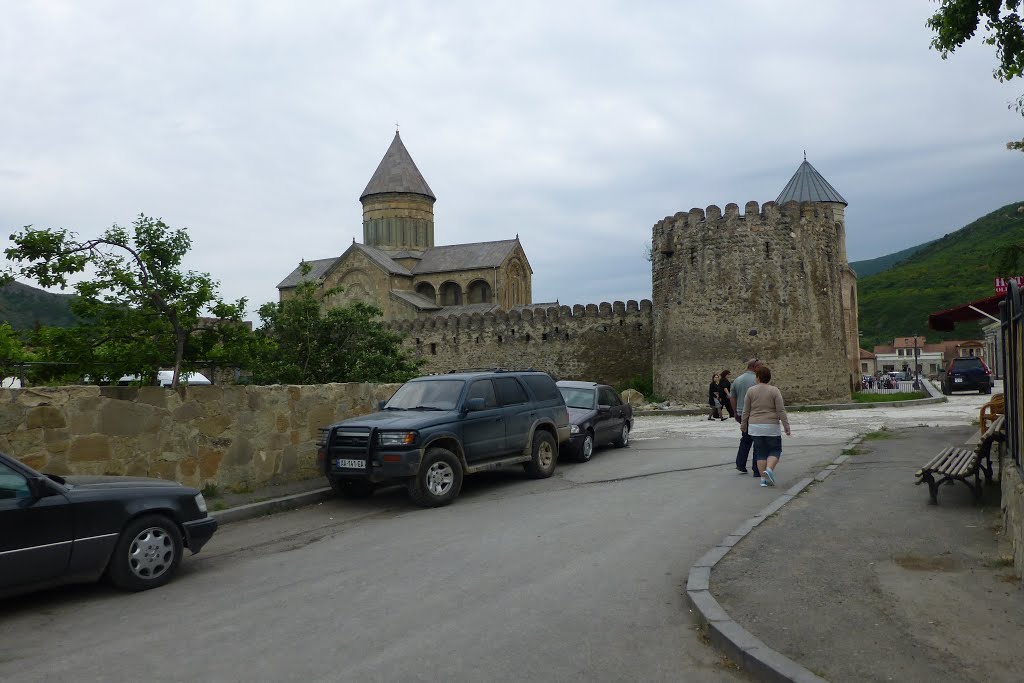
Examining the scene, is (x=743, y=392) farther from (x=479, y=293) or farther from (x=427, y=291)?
(x=427, y=291)

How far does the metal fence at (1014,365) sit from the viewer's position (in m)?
5.88

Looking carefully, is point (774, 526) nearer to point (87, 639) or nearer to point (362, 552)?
point (362, 552)

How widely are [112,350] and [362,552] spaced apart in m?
8.59

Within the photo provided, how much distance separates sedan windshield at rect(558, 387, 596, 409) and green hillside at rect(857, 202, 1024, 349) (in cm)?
9239

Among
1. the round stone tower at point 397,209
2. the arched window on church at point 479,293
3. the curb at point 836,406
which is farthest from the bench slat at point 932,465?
the round stone tower at point 397,209

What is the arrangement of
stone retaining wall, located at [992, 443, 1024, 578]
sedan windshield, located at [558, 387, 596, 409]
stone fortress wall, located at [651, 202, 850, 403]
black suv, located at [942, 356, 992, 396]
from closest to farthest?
stone retaining wall, located at [992, 443, 1024, 578]
sedan windshield, located at [558, 387, 596, 409]
stone fortress wall, located at [651, 202, 850, 403]
black suv, located at [942, 356, 992, 396]

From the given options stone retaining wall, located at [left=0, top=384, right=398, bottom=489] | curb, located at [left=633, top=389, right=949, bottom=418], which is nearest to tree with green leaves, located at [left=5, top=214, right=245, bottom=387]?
stone retaining wall, located at [left=0, top=384, right=398, bottom=489]

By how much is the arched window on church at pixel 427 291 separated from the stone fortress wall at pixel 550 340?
11197 mm

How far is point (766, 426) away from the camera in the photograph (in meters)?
10.1

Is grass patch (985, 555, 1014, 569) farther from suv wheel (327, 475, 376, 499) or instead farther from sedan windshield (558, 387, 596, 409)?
sedan windshield (558, 387, 596, 409)

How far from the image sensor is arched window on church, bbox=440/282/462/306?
178 ft

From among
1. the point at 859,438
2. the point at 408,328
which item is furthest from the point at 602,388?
the point at 408,328

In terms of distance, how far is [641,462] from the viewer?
12922mm

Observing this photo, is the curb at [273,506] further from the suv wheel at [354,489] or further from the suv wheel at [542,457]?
the suv wheel at [542,457]
